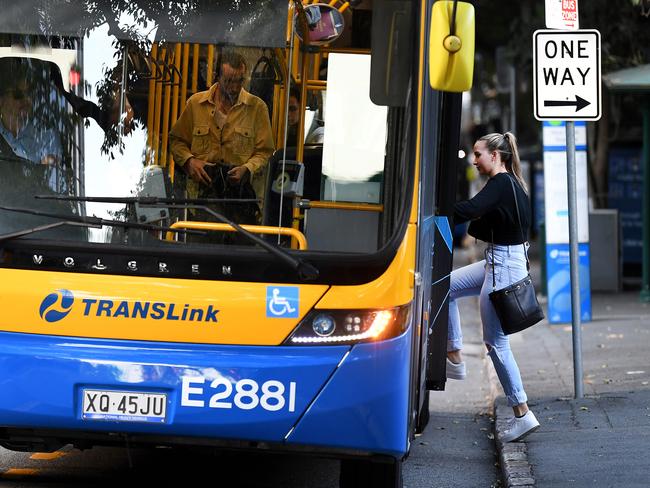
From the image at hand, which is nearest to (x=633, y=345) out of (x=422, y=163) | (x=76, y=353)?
(x=422, y=163)

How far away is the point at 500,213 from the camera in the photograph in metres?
8.45

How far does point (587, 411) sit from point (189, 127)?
442 cm

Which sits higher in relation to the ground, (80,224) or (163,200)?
(163,200)

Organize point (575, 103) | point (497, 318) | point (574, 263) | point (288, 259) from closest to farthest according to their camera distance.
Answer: point (288, 259) → point (497, 318) → point (575, 103) → point (574, 263)

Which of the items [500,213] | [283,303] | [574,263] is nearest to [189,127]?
[283,303]

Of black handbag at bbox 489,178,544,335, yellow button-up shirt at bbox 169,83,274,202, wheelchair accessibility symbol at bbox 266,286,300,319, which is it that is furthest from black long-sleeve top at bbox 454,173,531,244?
wheelchair accessibility symbol at bbox 266,286,300,319

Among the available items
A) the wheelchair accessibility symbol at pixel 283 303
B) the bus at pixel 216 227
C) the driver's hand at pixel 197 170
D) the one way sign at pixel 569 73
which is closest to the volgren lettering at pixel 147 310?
the bus at pixel 216 227

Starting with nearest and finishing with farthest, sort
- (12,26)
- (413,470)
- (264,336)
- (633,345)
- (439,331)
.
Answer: (264,336) < (12,26) < (439,331) < (413,470) < (633,345)

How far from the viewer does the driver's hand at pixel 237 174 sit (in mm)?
5992

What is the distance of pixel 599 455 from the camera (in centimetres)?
774

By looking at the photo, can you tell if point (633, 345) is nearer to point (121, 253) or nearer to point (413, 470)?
point (413, 470)

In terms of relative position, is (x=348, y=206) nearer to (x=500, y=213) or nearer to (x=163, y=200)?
(x=163, y=200)

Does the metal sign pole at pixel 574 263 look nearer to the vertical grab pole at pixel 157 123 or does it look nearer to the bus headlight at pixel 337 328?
the bus headlight at pixel 337 328

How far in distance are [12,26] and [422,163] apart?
78.3 inches
